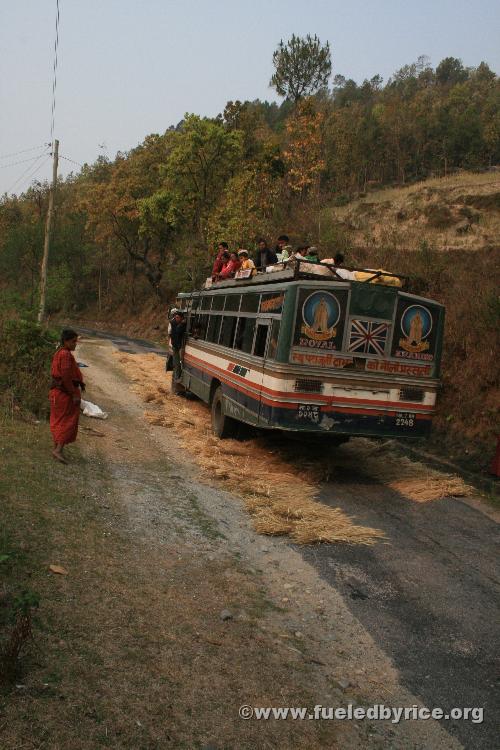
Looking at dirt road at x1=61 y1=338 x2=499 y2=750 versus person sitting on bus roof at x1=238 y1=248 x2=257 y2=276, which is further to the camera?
person sitting on bus roof at x1=238 y1=248 x2=257 y2=276

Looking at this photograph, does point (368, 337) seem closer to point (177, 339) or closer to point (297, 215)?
point (177, 339)

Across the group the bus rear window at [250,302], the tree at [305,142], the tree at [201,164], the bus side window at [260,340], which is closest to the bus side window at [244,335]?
the bus rear window at [250,302]

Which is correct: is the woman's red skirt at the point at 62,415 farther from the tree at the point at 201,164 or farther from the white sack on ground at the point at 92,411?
the tree at the point at 201,164

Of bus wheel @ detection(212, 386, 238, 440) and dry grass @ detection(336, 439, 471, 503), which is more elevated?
bus wheel @ detection(212, 386, 238, 440)

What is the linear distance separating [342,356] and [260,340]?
1.49 metres

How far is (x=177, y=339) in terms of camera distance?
1625 centimetres

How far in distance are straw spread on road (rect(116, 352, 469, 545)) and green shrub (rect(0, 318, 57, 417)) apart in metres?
2.35

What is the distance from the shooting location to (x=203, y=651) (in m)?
4.21

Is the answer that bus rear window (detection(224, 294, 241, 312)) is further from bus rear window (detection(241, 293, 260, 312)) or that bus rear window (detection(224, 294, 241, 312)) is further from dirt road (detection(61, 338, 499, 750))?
dirt road (detection(61, 338, 499, 750))

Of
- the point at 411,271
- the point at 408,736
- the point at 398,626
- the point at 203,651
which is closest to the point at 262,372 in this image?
the point at 398,626

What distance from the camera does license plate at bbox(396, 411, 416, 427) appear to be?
9.29m

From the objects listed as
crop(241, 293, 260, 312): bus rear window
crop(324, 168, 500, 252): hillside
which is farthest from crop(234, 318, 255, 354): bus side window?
crop(324, 168, 500, 252): hillside

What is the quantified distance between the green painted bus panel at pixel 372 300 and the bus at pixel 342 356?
0.01m

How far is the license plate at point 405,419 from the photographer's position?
9289 mm
